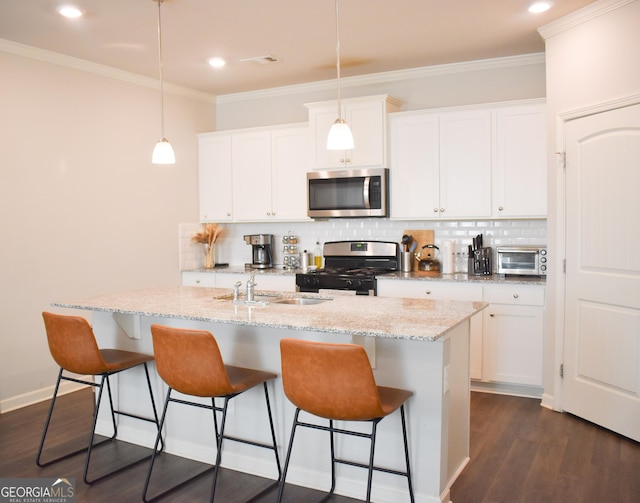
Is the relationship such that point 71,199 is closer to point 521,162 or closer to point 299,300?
point 299,300

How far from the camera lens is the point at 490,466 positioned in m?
3.07

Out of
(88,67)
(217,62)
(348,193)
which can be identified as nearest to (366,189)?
(348,193)

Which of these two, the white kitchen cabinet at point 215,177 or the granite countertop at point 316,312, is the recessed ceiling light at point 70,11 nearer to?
the granite countertop at point 316,312

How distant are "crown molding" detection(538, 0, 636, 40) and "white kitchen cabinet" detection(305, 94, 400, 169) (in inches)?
54.2

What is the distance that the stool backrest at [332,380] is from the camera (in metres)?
2.22

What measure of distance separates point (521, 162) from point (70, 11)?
3347 mm

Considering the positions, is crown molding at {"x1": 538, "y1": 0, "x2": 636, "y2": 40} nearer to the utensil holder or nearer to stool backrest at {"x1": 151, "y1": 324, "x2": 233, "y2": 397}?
the utensil holder

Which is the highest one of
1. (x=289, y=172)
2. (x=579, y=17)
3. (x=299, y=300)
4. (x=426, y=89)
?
(x=579, y=17)

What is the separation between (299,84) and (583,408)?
12.4ft

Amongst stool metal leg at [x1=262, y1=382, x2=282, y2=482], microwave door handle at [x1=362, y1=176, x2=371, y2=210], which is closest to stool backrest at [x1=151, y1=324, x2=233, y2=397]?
stool metal leg at [x1=262, y1=382, x2=282, y2=482]

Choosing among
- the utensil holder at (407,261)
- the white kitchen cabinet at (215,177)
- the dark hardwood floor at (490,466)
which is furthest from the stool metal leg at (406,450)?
the white kitchen cabinet at (215,177)

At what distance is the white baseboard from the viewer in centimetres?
410

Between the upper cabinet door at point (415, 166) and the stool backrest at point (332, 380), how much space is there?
9.10 feet

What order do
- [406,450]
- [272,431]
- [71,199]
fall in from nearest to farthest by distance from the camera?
[406,450], [272,431], [71,199]
